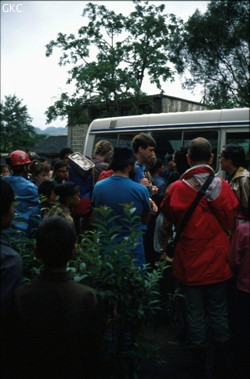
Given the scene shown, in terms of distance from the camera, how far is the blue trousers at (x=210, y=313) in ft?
11.4

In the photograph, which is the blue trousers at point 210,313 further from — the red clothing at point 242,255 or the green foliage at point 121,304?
the green foliage at point 121,304

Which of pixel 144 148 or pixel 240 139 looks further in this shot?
pixel 240 139

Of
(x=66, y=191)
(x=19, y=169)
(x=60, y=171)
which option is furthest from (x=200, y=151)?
(x=60, y=171)

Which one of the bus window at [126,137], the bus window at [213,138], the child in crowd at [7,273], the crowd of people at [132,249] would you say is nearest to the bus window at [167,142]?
the bus window at [213,138]

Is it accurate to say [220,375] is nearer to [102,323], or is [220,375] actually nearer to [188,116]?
[102,323]

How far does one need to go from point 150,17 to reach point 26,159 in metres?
24.4

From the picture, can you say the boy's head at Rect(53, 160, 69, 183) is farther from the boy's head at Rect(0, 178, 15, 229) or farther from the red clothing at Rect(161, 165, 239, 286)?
the boy's head at Rect(0, 178, 15, 229)

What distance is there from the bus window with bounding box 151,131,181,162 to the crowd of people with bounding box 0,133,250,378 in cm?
338

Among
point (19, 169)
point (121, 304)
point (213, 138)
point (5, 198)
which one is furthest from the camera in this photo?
point (213, 138)

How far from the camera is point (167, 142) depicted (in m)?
9.17

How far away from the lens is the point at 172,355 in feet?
13.1

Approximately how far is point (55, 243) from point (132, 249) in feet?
2.10

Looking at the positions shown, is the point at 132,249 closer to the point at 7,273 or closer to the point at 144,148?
the point at 7,273

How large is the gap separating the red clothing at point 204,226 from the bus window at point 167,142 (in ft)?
18.5
